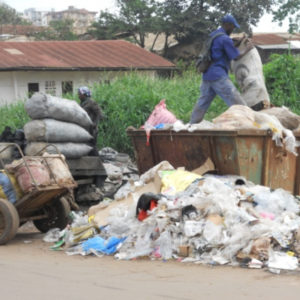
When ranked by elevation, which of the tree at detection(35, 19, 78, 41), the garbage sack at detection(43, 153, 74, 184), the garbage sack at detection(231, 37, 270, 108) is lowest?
the garbage sack at detection(43, 153, 74, 184)

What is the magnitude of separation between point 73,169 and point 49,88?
60.5 feet

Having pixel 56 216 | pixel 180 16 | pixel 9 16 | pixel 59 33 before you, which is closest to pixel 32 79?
pixel 180 16

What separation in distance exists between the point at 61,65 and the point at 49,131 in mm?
18238

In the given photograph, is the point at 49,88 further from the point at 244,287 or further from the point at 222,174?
the point at 244,287

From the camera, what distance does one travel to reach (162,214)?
6348 millimetres

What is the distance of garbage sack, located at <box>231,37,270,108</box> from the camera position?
953cm

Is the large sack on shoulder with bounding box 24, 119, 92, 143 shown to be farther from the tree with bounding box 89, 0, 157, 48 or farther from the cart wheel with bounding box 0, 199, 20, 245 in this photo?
the tree with bounding box 89, 0, 157, 48

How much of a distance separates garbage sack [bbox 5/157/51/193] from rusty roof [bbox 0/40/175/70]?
61.0ft

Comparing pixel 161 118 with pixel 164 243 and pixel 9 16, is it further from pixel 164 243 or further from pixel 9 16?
pixel 9 16

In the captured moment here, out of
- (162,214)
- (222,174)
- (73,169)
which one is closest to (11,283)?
(162,214)

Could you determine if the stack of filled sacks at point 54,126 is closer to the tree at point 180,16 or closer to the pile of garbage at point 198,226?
the pile of garbage at point 198,226

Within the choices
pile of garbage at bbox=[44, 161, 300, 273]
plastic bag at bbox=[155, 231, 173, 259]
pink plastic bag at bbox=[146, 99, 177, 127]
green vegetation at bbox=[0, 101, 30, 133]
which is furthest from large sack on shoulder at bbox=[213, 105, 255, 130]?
green vegetation at bbox=[0, 101, 30, 133]

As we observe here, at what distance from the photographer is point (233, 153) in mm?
7219

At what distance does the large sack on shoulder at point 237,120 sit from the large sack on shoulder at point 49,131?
2555mm
